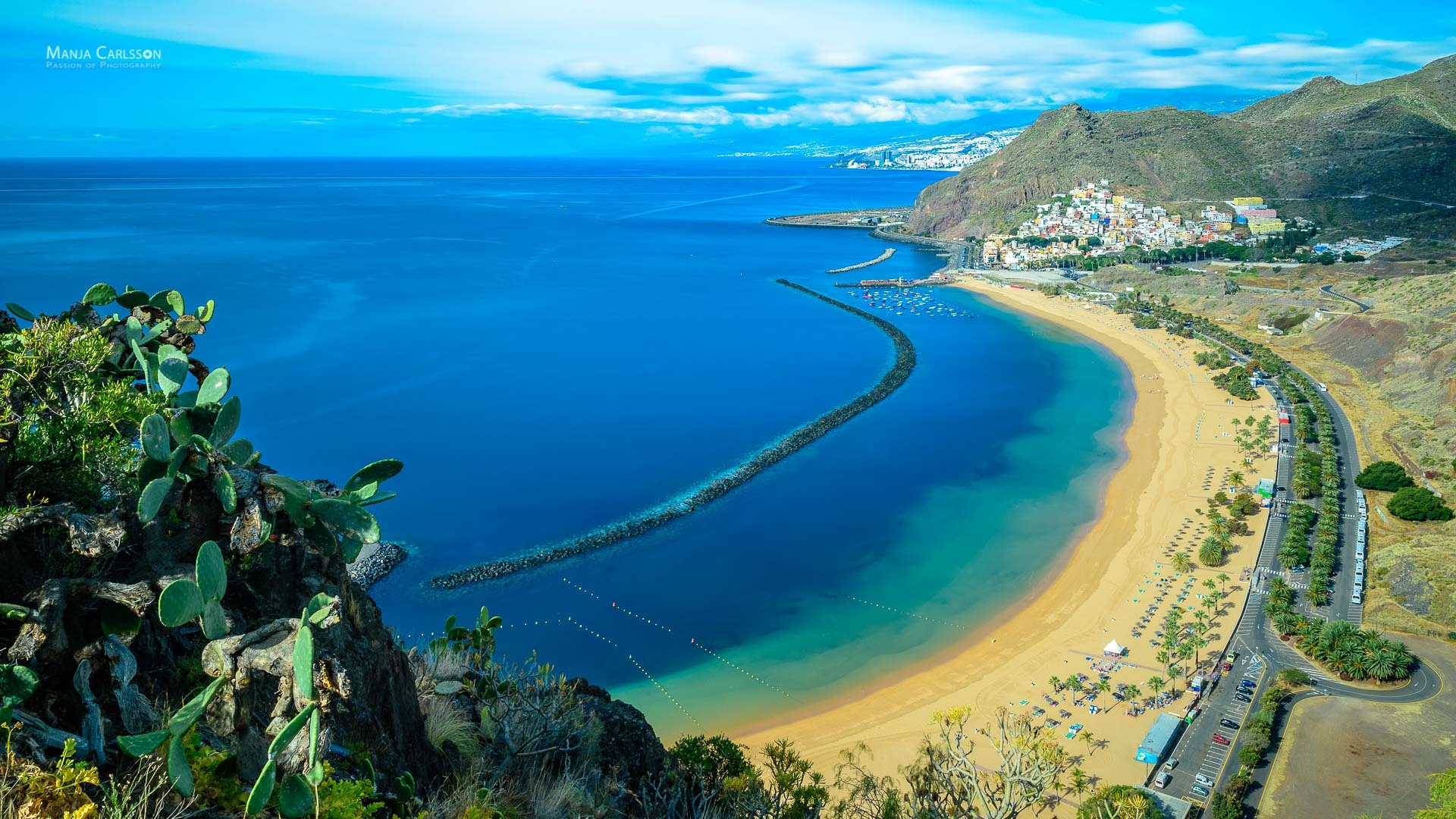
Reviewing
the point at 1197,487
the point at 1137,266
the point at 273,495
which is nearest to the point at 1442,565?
the point at 1197,487

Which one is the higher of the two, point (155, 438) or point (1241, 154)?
point (1241, 154)

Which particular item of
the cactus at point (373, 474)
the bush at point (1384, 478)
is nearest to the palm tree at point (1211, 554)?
the bush at point (1384, 478)

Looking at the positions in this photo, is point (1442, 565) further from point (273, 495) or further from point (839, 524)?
point (273, 495)

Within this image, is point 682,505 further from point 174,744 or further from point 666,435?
point 174,744

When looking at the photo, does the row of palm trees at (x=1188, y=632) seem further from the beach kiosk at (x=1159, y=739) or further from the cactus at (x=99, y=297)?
the cactus at (x=99, y=297)

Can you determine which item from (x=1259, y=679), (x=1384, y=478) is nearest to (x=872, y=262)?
(x=1384, y=478)
